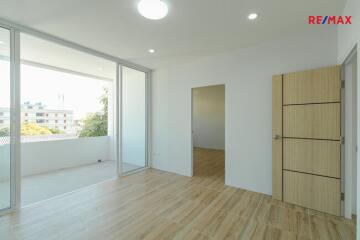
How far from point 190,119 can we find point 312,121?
2.29 m

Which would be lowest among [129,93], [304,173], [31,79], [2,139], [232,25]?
[304,173]

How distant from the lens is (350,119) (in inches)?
90.7

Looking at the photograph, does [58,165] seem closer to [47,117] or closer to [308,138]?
[47,117]

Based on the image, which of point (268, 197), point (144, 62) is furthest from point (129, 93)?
point (268, 197)

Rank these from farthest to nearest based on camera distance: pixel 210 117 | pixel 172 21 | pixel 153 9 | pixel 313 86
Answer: pixel 210 117 → pixel 313 86 → pixel 172 21 → pixel 153 9

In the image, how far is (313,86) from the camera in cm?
252

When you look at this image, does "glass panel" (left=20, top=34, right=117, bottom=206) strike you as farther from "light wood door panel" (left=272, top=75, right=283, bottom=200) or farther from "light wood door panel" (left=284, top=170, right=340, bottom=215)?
"light wood door panel" (left=284, top=170, right=340, bottom=215)

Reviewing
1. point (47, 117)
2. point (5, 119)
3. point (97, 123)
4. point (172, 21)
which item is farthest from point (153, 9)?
point (97, 123)

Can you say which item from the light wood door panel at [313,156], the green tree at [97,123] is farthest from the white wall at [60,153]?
the light wood door panel at [313,156]

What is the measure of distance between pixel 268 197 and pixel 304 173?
727 mm

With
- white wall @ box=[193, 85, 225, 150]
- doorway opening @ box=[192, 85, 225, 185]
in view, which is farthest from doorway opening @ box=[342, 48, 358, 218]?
white wall @ box=[193, 85, 225, 150]

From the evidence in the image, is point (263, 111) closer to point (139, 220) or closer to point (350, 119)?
point (350, 119)

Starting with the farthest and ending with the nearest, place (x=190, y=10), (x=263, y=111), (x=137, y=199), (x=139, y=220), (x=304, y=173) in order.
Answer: (x=263, y=111) < (x=137, y=199) < (x=304, y=173) < (x=139, y=220) < (x=190, y=10)

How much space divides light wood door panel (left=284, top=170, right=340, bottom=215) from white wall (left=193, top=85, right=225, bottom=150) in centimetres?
460
